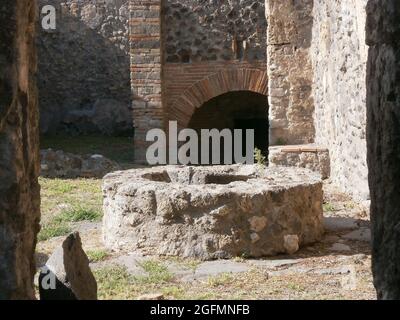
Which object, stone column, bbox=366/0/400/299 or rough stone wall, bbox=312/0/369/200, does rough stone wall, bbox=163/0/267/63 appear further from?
stone column, bbox=366/0/400/299

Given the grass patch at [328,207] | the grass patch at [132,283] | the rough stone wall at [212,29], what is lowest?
the grass patch at [132,283]

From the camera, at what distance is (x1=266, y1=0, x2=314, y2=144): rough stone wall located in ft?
33.4

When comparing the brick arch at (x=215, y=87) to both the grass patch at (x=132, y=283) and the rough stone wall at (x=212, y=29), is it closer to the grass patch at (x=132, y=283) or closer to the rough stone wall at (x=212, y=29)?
the rough stone wall at (x=212, y=29)

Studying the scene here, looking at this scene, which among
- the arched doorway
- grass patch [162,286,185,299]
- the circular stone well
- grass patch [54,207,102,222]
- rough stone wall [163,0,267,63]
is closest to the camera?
grass patch [162,286,185,299]

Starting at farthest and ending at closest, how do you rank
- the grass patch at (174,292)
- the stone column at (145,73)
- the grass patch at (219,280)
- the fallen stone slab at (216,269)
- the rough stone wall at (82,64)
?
the rough stone wall at (82,64) → the stone column at (145,73) → the fallen stone slab at (216,269) → the grass patch at (219,280) → the grass patch at (174,292)

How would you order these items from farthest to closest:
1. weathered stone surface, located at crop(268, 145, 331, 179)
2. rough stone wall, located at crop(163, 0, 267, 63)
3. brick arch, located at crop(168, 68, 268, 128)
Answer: rough stone wall, located at crop(163, 0, 267, 63) → brick arch, located at crop(168, 68, 268, 128) → weathered stone surface, located at crop(268, 145, 331, 179)

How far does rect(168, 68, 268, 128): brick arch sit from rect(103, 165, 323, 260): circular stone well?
646 centimetres

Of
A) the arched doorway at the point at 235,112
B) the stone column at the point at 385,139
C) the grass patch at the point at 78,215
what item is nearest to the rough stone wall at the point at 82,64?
the arched doorway at the point at 235,112

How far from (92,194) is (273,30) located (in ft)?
11.6

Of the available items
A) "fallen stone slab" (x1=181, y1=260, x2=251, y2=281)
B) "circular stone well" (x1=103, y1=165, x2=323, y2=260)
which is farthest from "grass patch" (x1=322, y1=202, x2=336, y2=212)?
"fallen stone slab" (x1=181, y1=260, x2=251, y2=281)

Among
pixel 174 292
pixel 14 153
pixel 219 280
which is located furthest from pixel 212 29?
pixel 14 153

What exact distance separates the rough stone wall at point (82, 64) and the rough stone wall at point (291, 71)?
522 centimetres

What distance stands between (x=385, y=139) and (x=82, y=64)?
13.4m

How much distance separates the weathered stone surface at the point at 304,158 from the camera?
9.45 meters
